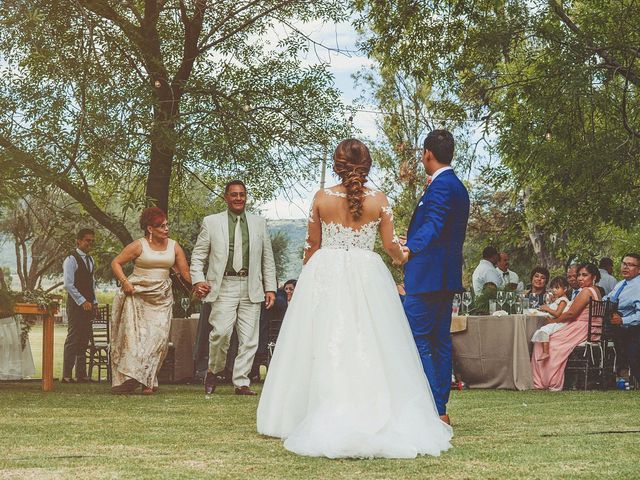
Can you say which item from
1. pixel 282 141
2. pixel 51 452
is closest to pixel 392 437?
pixel 51 452

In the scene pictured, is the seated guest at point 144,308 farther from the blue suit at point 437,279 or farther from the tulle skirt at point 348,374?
the tulle skirt at point 348,374

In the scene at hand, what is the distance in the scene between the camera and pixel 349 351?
6.80 m

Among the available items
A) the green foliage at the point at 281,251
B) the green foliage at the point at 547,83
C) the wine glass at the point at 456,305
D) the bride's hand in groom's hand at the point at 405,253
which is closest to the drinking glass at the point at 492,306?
the wine glass at the point at 456,305

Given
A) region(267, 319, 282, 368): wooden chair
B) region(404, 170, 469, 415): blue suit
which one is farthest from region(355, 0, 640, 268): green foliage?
region(404, 170, 469, 415): blue suit

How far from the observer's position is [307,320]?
23.2 feet

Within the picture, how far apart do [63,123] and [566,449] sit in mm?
8359

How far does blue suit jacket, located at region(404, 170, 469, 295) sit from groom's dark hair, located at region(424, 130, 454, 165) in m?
0.11

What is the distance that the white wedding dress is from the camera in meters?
6.32

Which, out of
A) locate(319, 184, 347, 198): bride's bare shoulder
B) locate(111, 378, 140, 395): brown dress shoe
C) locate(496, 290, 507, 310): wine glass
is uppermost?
locate(319, 184, 347, 198): bride's bare shoulder

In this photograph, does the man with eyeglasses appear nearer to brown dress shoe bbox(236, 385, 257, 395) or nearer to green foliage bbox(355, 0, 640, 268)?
green foliage bbox(355, 0, 640, 268)

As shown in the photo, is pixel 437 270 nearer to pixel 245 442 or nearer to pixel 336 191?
pixel 336 191

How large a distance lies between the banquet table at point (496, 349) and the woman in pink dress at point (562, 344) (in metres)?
0.17

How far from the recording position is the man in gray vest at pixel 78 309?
1562 centimetres

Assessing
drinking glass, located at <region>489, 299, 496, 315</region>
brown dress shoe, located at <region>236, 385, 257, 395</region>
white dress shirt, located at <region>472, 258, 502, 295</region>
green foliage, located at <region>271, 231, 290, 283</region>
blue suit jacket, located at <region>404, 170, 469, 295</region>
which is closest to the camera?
blue suit jacket, located at <region>404, 170, 469, 295</region>
